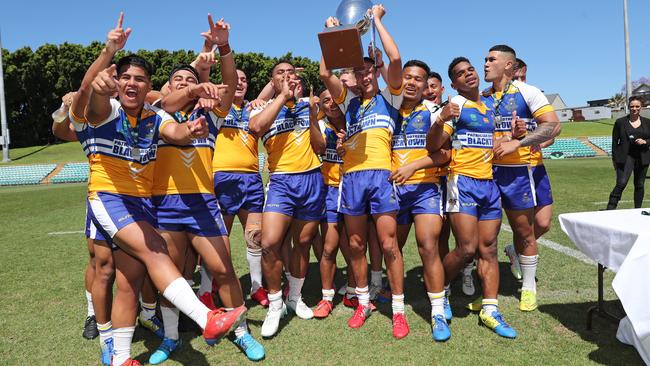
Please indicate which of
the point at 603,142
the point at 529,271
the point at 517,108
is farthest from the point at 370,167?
the point at 603,142

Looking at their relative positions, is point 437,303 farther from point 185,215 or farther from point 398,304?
point 185,215

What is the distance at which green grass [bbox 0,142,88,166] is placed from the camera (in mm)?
33000

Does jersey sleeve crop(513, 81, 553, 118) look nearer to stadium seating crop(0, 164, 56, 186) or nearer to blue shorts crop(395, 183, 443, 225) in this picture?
blue shorts crop(395, 183, 443, 225)

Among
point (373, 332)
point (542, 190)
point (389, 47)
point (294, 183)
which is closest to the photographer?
point (389, 47)

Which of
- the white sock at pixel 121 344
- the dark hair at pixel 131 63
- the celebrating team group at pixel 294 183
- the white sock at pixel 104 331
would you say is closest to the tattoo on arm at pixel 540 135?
the celebrating team group at pixel 294 183

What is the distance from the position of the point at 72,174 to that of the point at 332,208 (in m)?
28.4

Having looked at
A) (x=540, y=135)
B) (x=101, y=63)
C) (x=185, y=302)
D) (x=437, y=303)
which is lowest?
(x=437, y=303)

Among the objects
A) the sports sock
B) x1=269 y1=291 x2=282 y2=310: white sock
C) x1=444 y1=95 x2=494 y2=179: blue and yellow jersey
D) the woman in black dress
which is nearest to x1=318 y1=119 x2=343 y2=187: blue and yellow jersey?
x1=444 y1=95 x2=494 y2=179: blue and yellow jersey

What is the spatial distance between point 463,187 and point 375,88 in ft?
4.15

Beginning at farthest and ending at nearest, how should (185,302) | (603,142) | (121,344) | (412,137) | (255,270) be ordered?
(603,142), (255,270), (412,137), (121,344), (185,302)

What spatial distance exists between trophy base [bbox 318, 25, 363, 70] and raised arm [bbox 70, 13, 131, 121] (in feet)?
4.90

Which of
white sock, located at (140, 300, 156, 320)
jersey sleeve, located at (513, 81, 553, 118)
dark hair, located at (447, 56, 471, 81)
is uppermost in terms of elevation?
dark hair, located at (447, 56, 471, 81)

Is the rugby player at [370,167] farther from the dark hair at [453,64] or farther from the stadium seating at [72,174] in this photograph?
the stadium seating at [72,174]

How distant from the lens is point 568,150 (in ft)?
107
